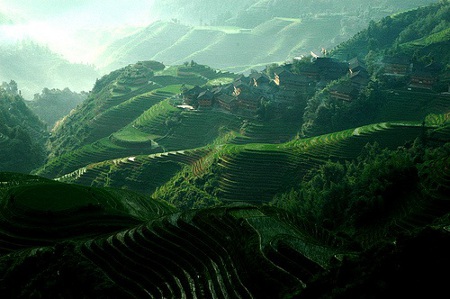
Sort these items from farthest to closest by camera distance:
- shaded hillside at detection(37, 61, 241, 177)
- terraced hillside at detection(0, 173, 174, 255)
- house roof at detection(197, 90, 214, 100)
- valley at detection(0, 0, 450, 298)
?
house roof at detection(197, 90, 214, 100) < shaded hillside at detection(37, 61, 241, 177) < terraced hillside at detection(0, 173, 174, 255) < valley at detection(0, 0, 450, 298)

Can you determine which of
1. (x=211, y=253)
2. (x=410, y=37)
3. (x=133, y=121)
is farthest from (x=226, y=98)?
(x=211, y=253)

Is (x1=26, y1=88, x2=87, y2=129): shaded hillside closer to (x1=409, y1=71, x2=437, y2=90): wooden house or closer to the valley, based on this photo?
the valley

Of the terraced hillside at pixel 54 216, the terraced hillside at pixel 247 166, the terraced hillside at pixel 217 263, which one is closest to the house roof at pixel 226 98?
the terraced hillside at pixel 247 166

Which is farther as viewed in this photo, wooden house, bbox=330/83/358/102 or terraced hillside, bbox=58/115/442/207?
wooden house, bbox=330/83/358/102

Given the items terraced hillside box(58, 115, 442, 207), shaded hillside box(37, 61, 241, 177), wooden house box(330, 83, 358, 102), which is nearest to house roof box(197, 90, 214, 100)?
shaded hillside box(37, 61, 241, 177)

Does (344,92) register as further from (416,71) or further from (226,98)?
(226,98)
